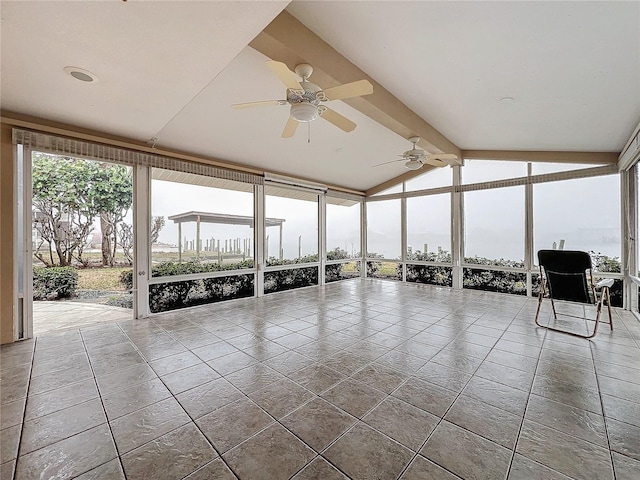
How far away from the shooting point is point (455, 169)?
21.3ft

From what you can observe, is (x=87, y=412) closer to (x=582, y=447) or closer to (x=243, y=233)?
(x=582, y=447)

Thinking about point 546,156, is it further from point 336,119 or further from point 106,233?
point 106,233

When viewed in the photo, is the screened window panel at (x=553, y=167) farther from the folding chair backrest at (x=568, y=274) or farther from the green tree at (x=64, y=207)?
the green tree at (x=64, y=207)

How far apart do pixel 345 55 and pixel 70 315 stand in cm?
554

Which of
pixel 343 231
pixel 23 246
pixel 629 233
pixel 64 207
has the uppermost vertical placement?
pixel 64 207

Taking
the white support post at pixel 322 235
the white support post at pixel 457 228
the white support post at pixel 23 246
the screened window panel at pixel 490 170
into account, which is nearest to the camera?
the white support post at pixel 23 246

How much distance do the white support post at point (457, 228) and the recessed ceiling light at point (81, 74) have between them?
6508 millimetres

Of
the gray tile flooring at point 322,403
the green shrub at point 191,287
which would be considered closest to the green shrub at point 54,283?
the green shrub at point 191,287

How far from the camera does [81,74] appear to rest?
2.31m

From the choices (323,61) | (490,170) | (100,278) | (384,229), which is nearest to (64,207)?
(100,278)

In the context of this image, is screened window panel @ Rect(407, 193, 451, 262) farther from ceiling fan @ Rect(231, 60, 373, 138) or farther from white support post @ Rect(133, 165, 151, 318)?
white support post @ Rect(133, 165, 151, 318)

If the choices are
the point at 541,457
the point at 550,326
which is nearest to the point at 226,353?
the point at 541,457

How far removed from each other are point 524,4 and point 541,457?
2.96 meters

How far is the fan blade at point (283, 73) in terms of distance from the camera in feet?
6.86
